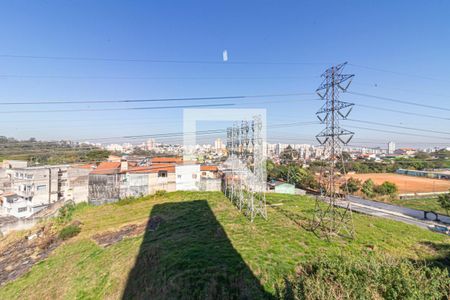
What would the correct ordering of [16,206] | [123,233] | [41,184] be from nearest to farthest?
[123,233], [16,206], [41,184]

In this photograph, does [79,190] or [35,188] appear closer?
[79,190]

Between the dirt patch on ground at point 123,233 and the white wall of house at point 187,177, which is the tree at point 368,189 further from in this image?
the dirt patch on ground at point 123,233

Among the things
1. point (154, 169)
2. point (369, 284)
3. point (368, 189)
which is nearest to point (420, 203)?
point (368, 189)

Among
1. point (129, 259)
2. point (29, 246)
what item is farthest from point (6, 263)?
point (129, 259)

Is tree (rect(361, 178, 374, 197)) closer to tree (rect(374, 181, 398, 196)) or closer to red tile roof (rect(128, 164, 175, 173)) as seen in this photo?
tree (rect(374, 181, 398, 196))

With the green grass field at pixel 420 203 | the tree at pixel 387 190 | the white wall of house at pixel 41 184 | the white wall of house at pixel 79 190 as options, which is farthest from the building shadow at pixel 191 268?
the tree at pixel 387 190

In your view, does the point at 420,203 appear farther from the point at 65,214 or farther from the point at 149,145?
the point at 65,214
